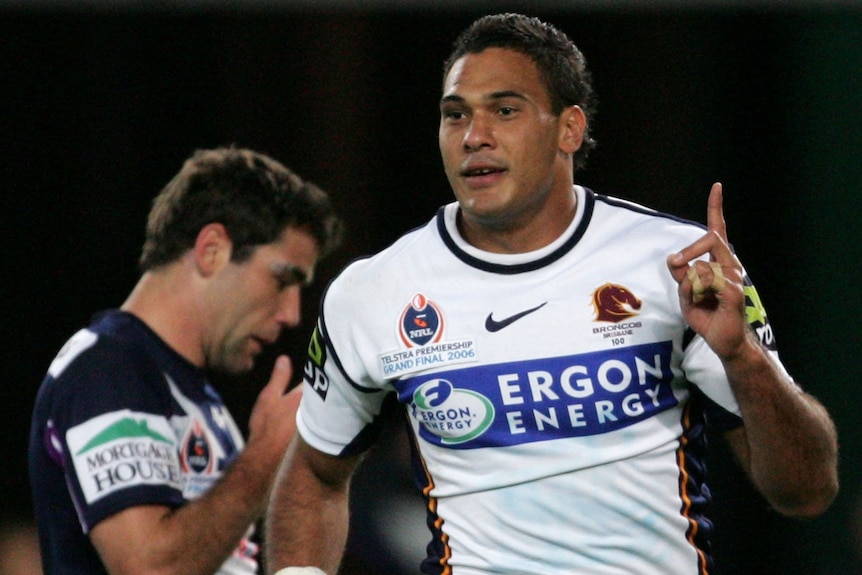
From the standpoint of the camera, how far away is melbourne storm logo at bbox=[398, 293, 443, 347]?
2.89 metres

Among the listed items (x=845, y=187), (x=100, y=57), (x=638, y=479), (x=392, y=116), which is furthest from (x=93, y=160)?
(x=638, y=479)

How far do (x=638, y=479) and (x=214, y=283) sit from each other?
4.49 ft

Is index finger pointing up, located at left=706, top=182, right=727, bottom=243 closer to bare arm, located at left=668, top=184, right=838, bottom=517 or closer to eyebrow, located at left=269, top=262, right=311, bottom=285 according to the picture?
bare arm, located at left=668, top=184, right=838, bottom=517

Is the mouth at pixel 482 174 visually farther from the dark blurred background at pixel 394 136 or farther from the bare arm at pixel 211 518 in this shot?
the dark blurred background at pixel 394 136

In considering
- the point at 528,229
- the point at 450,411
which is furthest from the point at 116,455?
the point at 528,229

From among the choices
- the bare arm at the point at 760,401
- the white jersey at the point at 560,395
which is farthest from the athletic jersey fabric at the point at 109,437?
the bare arm at the point at 760,401

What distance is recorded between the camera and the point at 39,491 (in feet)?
10.7

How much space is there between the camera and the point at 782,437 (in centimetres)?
258

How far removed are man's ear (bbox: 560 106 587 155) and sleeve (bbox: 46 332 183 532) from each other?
1158 mm

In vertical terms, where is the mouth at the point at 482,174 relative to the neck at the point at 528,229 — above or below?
above

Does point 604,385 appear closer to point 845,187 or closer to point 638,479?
point 638,479

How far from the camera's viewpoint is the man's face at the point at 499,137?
290 cm

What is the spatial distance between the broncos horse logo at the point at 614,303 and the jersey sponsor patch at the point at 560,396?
0.07 meters

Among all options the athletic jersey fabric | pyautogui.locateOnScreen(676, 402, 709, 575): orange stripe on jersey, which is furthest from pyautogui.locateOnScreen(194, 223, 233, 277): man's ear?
pyautogui.locateOnScreen(676, 402, 709, 575): orange stripe on jersey
